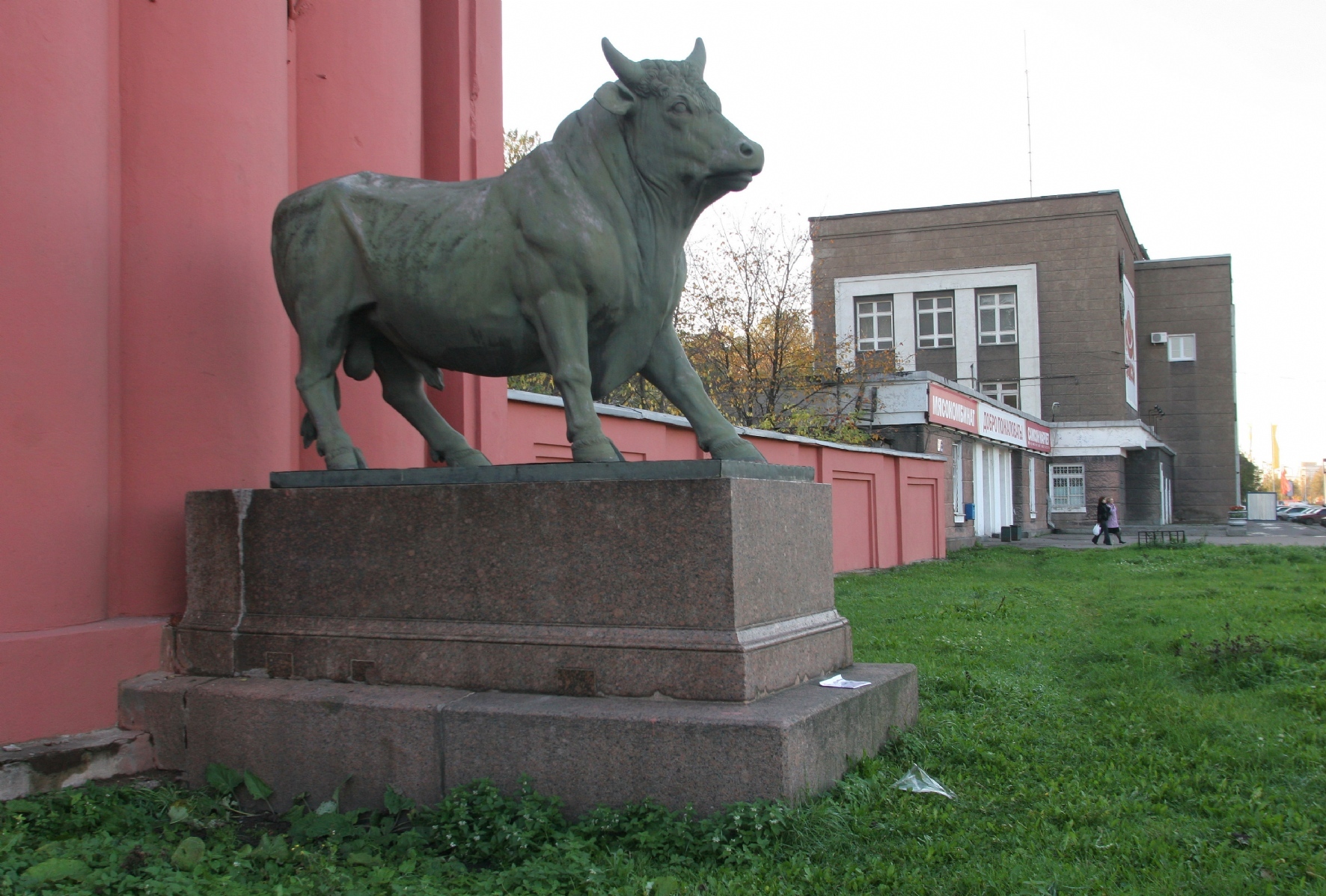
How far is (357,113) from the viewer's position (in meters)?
6.57

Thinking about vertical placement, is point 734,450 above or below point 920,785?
above

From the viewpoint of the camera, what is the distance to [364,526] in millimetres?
4430

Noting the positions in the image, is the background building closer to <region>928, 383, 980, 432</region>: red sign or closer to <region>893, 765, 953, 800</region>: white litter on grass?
<region>928, 383, 980, 432</region>: red sign

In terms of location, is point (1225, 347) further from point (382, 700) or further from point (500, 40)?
point (382, 700)

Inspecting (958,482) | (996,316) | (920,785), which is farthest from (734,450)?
(996,316)

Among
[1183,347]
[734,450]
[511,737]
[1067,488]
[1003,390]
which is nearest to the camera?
[511,737]

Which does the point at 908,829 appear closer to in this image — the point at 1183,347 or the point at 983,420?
the point at 983,420

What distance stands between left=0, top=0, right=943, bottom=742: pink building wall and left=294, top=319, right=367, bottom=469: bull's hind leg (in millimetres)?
464

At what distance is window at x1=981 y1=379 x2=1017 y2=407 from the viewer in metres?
38.7

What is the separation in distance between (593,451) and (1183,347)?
47.8 meters

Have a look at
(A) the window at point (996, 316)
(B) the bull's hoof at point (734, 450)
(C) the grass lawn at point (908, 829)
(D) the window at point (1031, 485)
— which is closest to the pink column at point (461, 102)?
(B) the bull's hoof at point (734, 450)

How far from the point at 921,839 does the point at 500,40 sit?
6.52 metres

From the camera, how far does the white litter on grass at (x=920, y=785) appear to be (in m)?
3.98

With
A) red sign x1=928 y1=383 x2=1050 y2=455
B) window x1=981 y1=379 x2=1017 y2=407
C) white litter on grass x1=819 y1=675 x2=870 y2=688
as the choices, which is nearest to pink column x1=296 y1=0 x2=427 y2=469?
white litter on grass x1=819 y1=675 x2=870 y2=688
